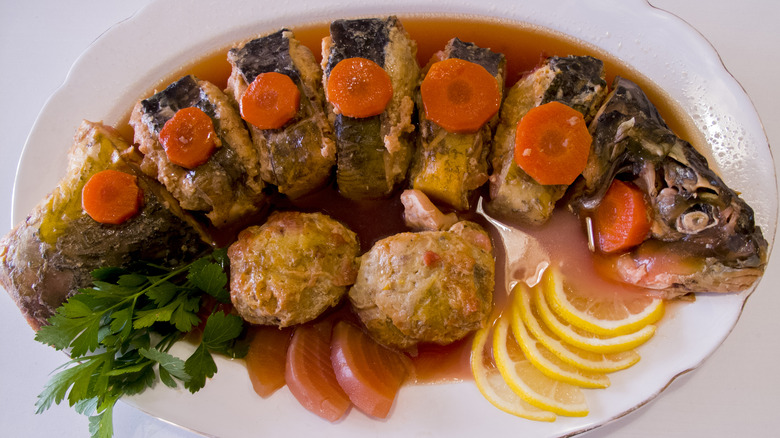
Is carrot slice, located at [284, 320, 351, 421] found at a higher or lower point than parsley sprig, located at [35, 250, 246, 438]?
lower

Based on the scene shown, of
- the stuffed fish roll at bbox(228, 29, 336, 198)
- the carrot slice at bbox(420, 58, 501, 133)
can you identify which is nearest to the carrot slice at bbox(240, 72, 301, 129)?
the stuffed fish roll at bbox(228, 29, 336, 198)

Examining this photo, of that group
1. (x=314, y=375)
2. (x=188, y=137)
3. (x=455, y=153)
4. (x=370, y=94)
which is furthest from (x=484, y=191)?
(x=188, y=137)

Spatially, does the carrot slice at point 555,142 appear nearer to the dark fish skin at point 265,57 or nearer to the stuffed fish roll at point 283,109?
the stuffed fish roll at point 283,109

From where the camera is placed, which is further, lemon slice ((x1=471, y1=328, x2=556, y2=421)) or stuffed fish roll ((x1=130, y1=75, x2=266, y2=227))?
lemon slice ((x1=471, y1=328, x2=556, y2=421))

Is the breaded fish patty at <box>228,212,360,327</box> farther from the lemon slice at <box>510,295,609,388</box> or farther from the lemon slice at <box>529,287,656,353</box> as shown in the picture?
the lemon slice at <box>529,287,656,353</box>

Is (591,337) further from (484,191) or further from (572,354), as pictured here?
(484,191)

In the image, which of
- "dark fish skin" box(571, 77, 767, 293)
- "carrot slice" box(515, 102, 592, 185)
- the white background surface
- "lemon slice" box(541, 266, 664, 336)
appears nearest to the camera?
"dark fish skin" box(571, 77, 767, 293)

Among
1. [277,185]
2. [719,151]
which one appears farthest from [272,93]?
[719,151]

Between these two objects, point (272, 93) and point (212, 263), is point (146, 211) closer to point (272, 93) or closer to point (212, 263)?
point (212, 263)
